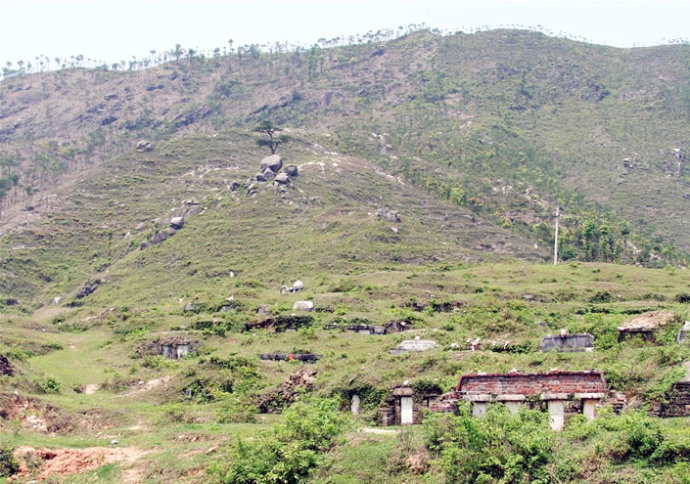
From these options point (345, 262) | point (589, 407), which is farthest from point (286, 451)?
point (345, 262)

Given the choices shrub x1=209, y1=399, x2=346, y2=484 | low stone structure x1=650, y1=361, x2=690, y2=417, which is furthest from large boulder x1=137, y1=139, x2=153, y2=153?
low stone structure x1=650, y1=361, x2=690, y2=417

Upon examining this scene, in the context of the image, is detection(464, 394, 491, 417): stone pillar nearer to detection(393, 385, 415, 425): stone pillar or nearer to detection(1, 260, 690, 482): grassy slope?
detection(1, 260, 690, 482): grassy slope

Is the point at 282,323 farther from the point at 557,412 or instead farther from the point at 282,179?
the point at 282,179

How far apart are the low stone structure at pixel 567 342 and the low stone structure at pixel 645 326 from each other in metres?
2.34

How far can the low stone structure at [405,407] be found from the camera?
3036cm

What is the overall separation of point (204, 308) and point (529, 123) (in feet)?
346

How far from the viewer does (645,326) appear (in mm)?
41156

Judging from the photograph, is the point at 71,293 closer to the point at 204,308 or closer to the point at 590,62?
the point at 204,308

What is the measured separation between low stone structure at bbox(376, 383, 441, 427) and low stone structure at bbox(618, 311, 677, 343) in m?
13.0

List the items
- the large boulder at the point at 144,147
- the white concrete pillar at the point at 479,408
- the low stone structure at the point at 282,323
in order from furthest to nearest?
the large boulder at the point at 144,147 → the low stone structure at the point at 282,323 → the white concrete pillar at the point at 479,408

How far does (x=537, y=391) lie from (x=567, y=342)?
13023 mm

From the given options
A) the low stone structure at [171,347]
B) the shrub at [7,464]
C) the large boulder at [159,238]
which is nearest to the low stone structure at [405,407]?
the shrub at [7,464]

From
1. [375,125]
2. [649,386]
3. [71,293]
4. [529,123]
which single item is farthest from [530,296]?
[529,123]

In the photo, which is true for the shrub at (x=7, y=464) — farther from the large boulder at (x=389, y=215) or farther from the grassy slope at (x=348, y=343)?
the large boulder at (x=389, y=215)
